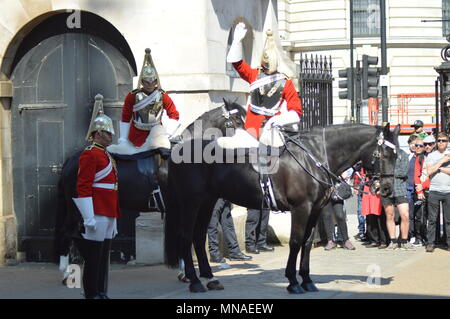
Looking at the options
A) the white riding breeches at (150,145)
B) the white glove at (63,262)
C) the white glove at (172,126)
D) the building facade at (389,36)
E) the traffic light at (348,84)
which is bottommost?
the white glove at (63,262)

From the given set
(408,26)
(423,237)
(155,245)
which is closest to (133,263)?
(155,245)

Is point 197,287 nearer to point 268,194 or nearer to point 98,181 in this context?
point 268,194

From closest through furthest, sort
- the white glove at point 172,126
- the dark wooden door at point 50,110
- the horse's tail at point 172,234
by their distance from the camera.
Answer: the horse's tail at point 172,234, the white glove at point 172,126, the dark wooden door at point 50,110

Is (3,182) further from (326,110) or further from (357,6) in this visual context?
(357,6)

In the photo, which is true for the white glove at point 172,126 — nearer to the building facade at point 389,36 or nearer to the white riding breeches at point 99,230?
the white riding breeches at point 99,230

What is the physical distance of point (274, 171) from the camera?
1044cm

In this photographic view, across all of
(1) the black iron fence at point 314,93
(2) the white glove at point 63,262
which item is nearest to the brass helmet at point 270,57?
(2) the white glove at point 63,262

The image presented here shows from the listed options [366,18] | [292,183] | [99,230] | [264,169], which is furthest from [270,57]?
[366,18]

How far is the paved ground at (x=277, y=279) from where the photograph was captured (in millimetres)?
10344

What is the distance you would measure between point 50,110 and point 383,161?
5.57 m

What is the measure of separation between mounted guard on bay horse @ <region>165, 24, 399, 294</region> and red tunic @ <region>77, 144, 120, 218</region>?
1773mm

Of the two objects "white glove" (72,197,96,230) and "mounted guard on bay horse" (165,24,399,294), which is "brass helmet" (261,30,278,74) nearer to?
"mounted guard on bay horse" (165,24,399,294)

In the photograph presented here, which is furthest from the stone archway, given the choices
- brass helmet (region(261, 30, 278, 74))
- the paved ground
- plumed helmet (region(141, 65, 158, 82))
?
brass helmet (region(261, 30, 278, 74))

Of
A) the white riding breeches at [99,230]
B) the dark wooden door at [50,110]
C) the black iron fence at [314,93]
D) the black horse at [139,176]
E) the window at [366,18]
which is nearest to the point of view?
the white riding breeches at [99,230]
